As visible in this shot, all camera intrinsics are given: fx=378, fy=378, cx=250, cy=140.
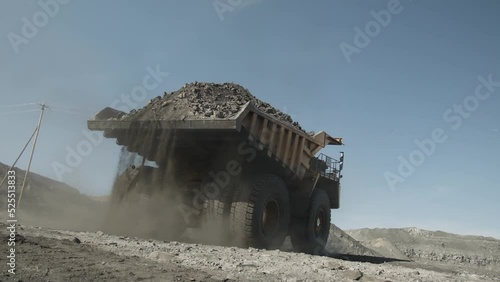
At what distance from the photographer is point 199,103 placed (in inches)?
303

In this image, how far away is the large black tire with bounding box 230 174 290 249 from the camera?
720cm

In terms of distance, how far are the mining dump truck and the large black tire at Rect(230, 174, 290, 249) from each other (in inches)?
0.7

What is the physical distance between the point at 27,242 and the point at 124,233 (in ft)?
9.82

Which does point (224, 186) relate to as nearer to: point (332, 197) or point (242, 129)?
point (242, 129)

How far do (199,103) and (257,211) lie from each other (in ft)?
8.06

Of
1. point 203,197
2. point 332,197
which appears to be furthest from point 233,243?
point 332,197

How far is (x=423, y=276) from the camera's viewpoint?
17.8 ft

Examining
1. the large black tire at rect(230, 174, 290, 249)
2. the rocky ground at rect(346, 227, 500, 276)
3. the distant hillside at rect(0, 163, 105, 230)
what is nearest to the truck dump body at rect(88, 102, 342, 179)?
the large black tire at rect(230, 174, 290, 249)

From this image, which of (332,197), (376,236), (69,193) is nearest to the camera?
(332,197)

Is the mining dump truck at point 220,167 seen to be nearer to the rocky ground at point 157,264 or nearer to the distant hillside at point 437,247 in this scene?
the rocky ground at point 157,264

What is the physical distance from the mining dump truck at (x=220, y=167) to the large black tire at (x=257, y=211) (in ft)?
0.06

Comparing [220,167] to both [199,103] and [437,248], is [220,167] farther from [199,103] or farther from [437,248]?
[437,248]

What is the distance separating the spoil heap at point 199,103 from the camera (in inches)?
285

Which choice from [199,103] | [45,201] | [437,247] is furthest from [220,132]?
[437,247]
